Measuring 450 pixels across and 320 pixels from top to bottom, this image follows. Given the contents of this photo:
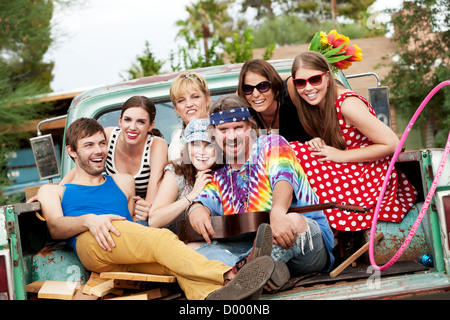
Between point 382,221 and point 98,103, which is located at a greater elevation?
point 98,103

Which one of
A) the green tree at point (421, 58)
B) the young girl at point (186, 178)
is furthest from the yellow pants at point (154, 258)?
the green tree at point (421, 58)

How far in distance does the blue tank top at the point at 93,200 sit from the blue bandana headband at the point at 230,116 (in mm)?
704

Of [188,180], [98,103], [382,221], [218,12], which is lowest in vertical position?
[382,221]

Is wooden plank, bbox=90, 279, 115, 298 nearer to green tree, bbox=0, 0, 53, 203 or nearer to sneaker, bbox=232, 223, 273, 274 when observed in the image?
sneaker, bbox=232, 223, 273, 274

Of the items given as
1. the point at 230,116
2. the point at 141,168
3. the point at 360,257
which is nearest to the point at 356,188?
the point at 360,257

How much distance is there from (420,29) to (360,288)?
55.2 feet

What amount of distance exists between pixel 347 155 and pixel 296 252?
0.64 meters

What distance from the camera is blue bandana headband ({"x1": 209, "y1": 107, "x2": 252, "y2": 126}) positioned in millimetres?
2807

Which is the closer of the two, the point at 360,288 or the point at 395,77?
the point at 360,288

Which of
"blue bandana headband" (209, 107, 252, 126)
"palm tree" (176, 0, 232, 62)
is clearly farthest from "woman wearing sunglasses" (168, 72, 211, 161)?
"palm tree" (176, 0, 232, 62)

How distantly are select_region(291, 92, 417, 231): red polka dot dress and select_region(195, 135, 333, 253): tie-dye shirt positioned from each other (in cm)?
12

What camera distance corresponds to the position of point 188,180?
3.07 meters

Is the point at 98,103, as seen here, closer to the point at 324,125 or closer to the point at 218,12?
the point at 324,125

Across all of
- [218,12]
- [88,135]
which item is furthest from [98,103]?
[218,12]
